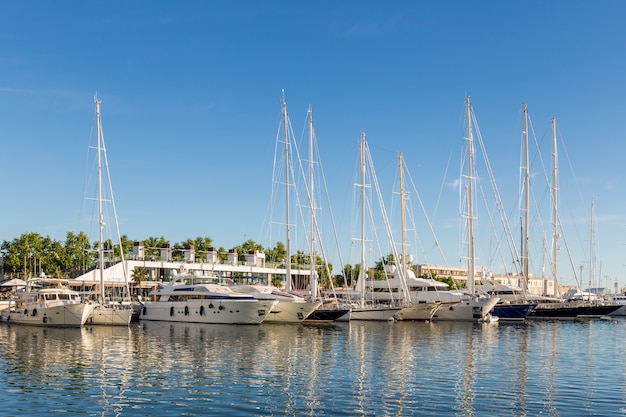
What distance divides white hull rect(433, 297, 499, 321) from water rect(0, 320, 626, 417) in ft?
69.9

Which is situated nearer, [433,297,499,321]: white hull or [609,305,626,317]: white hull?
[433,297,499,321]: white hull

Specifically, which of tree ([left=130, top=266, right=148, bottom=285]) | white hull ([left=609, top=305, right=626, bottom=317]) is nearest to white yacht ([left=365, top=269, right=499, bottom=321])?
white hull ([left=609, top=305, right=626, bottom=317])

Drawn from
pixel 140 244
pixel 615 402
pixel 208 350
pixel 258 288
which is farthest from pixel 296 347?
pixel 140 244

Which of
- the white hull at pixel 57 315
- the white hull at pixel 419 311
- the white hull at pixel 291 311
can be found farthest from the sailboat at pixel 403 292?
the white hull at pixel 57 315

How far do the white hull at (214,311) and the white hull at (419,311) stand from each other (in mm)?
16484

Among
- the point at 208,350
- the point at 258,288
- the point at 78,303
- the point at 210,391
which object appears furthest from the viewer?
the point at 258,288

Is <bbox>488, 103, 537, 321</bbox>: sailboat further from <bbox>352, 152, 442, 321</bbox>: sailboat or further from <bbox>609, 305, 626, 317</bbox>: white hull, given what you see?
<bbox>609, 305, 626, 317</bbox>: white hull

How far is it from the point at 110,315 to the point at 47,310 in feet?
18.5

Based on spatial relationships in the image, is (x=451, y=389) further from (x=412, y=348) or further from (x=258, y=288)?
(x=258, y=288)

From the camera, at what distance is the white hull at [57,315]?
5912 cm

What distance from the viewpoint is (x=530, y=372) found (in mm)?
30375

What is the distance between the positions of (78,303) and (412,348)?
33.2 m

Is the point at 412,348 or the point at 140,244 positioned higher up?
the point at 140,244

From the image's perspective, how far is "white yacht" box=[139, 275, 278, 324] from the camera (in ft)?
203
